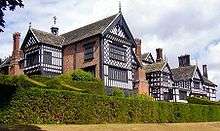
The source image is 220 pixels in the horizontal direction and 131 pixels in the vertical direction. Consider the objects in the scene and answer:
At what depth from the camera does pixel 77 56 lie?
5172 cm

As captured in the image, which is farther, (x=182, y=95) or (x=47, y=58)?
(x=182, y=95)

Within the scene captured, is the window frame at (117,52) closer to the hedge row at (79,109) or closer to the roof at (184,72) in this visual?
the hedge row at (79,109)

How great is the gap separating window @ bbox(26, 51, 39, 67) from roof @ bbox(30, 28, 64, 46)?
6.41 feet

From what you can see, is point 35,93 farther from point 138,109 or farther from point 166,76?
point 166,76

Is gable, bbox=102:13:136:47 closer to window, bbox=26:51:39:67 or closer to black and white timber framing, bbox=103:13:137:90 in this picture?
black and white timber framing, bbox=103:13:137:90

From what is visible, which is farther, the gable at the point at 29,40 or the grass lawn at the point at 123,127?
the gable at the point at 29,40

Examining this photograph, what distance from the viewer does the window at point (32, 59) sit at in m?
51.8

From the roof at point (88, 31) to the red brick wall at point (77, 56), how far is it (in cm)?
63

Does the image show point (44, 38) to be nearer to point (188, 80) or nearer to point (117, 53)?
point (117, 53)

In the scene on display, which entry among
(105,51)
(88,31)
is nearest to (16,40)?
(88,31)

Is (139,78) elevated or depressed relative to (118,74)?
depressed

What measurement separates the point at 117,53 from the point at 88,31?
15.3 ft

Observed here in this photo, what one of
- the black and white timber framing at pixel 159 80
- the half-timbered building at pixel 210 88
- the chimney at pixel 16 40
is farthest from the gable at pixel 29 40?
the half-timbered building at pixel 210 88

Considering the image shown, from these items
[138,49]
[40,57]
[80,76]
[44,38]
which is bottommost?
[80,76]
